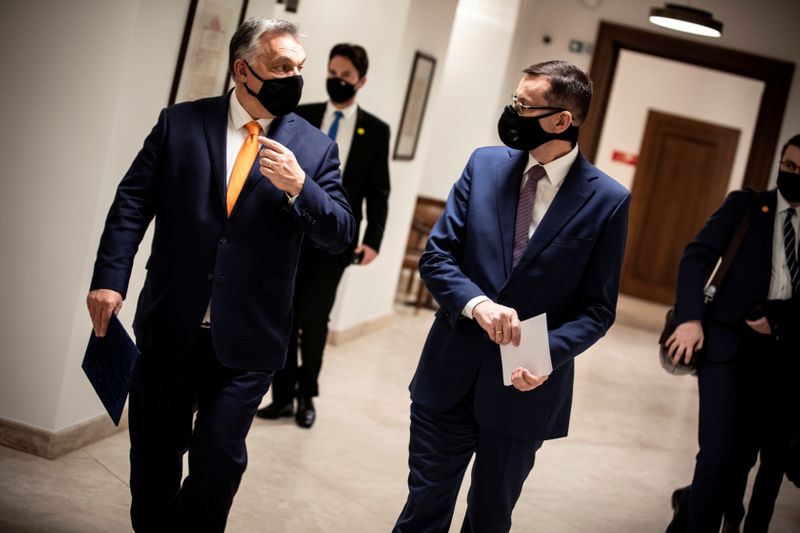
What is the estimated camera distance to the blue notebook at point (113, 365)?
2.85 m

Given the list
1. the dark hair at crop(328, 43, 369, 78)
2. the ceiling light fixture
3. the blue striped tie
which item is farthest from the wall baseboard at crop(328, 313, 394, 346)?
the ceiling light fixture

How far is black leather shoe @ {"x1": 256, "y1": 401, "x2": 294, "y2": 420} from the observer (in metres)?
5.51

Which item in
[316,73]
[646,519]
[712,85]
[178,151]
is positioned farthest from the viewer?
[712,85]

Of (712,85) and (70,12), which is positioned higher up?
(712,85)

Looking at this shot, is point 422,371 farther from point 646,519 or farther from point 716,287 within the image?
point 646,519

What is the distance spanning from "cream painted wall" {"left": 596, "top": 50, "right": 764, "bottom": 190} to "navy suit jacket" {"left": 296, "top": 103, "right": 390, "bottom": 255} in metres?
9.91

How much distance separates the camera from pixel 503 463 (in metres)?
3.09

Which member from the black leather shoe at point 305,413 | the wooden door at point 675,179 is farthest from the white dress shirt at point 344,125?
the wooden door at point 675,179

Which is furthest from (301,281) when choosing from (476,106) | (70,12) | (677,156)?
(677,156)

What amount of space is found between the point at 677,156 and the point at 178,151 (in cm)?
1290

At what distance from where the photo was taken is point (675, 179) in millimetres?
14938

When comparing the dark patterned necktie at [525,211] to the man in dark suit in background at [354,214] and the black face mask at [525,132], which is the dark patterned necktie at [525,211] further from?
the man in dark suit in background at [354,214]

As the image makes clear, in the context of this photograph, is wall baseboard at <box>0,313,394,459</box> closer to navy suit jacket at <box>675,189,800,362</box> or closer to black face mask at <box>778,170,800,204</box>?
navy suit jacket at <box>675,189,800,362</box>

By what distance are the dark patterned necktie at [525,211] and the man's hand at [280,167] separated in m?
0.68
